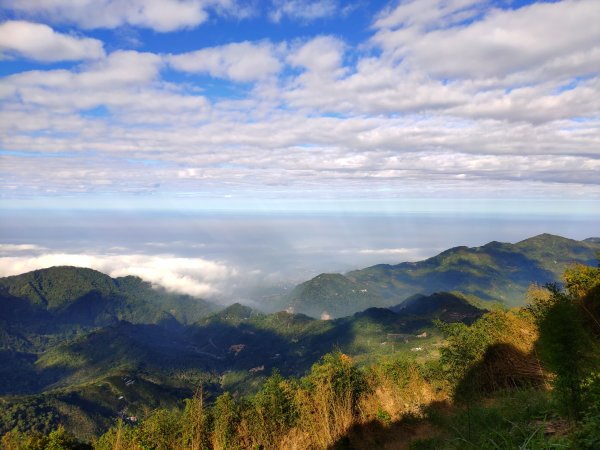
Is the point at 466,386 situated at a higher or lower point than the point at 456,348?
lower

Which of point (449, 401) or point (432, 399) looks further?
point (432, 399)

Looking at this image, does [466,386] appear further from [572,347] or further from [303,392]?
[303,392]

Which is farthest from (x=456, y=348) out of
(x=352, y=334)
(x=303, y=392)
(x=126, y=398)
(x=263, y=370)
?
(x=263, y=370)

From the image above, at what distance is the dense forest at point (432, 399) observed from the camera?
786 cm

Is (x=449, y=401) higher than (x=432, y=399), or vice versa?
(x=449, y=401)

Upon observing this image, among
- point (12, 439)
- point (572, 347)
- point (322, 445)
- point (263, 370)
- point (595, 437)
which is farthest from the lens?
point (263, 370)

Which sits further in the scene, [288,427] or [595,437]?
[288,427]

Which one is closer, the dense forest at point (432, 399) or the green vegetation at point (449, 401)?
the green vegetation at point (449, 401)

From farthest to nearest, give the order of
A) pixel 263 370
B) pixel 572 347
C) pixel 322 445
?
pixel 263 370 < pixel 322 445 < pixel 572 347

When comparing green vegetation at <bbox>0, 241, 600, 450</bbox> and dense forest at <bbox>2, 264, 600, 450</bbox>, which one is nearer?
green vegetation at <bbox>0, 241, 600, 450</bbox>

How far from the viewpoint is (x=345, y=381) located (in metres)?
Answer: 17.2

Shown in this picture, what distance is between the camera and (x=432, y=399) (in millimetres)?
15430

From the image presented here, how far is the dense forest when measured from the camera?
7.86 metres

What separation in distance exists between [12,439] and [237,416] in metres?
9.81
